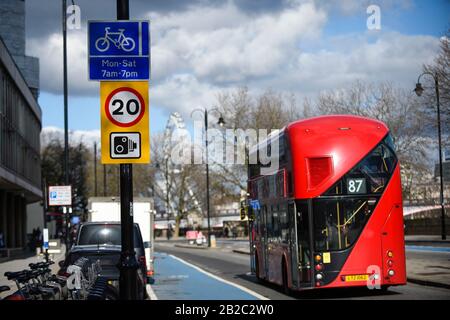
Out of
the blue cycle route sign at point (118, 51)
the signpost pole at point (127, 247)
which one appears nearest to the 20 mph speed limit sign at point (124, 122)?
the blue cycle route sign at point (118, 51)

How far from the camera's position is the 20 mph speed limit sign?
10.2 meters

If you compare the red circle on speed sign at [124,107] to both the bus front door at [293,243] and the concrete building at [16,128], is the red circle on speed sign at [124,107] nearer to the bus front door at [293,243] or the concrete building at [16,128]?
the bus front door at [293,243]

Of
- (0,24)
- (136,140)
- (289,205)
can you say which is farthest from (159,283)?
(0,24)

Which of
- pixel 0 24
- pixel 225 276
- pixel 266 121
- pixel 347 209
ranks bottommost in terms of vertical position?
pixel 225 276

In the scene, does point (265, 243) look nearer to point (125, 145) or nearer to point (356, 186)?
point (356, 186)

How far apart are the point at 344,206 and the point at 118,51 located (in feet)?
29.1

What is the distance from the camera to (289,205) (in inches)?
729

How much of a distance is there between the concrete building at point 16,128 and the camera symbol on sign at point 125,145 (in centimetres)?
3374

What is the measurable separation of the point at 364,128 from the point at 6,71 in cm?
3391

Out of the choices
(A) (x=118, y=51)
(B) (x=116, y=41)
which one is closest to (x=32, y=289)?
(A) (x=118, y=51)

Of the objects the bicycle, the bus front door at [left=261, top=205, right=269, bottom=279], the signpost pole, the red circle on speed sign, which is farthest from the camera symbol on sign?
the bus front door at [left=261, top=205, right=269, bottom=279]

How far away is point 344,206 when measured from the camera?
58.2 feet

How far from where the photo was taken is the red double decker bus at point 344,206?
1756 cm
